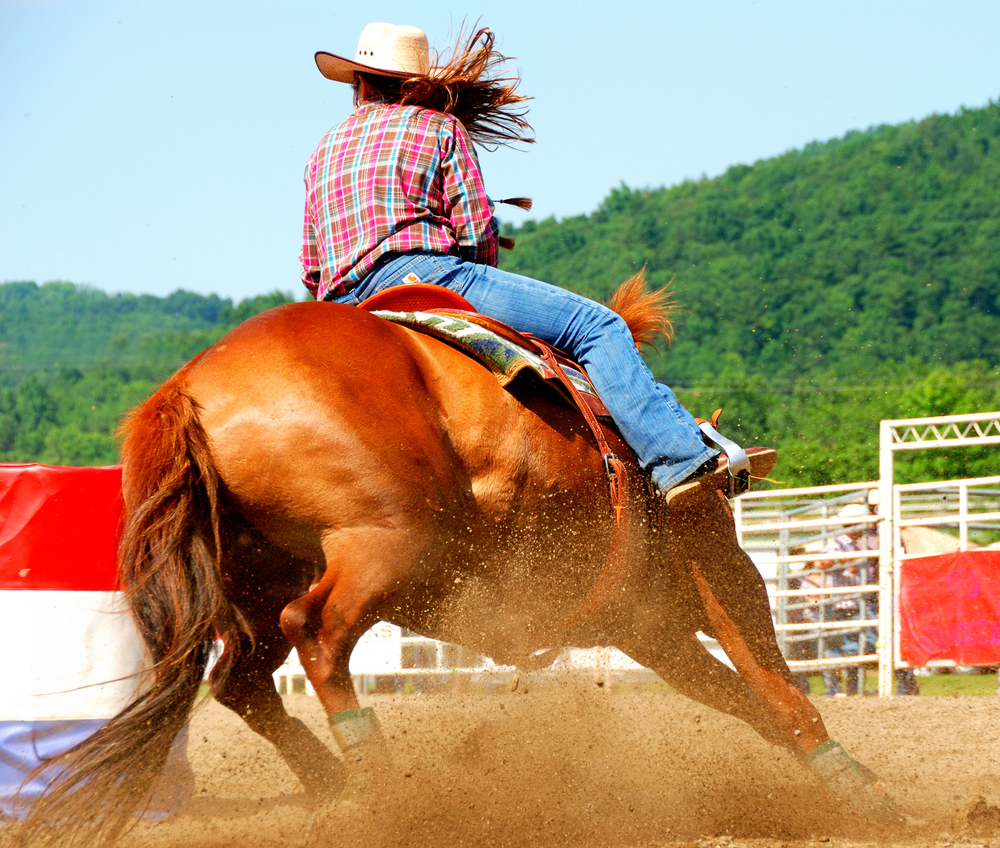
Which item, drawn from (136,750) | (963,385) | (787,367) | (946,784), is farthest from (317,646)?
(787,367)

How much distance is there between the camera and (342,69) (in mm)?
3357

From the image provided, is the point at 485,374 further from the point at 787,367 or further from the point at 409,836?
the point at 787,367

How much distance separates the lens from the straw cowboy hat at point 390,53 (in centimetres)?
329

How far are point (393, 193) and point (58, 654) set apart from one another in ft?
7.74

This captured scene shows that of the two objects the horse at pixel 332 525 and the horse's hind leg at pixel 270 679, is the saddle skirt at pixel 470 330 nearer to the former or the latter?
the horse at pixel 332 525

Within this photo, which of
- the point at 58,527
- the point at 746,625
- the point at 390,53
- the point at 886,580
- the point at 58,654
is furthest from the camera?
the point at 886,580

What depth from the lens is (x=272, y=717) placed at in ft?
10.8

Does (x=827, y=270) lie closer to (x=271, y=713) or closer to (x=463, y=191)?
(x=463, y=191)

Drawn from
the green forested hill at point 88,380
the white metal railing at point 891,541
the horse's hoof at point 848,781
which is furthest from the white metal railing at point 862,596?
the green forested hill at point 88,380

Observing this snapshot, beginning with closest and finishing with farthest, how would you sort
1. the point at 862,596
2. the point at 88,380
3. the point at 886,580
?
the point at 886,580
the point at 862,596
the point at 88,380

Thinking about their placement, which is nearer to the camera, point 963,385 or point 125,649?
point 125,649

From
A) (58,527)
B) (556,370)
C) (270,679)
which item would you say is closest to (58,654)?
(58,527)

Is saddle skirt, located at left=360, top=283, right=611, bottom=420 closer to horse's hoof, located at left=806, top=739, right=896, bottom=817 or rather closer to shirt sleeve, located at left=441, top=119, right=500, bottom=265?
shirt sleeve, located at left=441, top=119, right=500, bottom=265

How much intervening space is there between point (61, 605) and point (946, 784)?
3.77 metres
